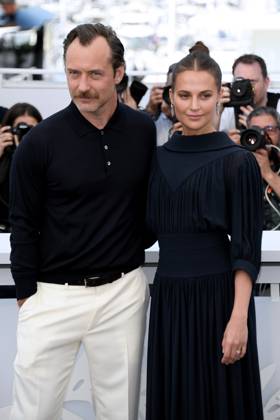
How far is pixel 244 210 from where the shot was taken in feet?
9.06

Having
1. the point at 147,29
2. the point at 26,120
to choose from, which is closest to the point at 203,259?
the point at 26,120

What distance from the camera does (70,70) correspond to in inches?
114

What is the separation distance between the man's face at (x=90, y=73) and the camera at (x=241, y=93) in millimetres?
2287

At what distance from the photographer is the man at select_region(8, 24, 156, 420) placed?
2.93m

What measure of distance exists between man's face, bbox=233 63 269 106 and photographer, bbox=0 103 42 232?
4.11ft

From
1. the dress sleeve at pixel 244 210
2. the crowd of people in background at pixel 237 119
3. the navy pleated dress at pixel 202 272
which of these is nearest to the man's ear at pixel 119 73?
the navy pleated dress at pixel 202 272

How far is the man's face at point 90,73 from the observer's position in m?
A: 2.86

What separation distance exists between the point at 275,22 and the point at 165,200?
6.53m

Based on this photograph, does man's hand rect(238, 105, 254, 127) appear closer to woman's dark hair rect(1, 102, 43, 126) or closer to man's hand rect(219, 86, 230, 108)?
man's hand rect(219, 86, 230, 108)

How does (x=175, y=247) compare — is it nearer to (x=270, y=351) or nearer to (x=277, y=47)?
(x=270, y=351)

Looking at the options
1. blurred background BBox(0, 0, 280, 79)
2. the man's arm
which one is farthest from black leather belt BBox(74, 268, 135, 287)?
blurred background BBox(0, 0, 280, 79)

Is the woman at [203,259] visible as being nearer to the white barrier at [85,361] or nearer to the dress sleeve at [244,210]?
the dress sleeve at [244,210]

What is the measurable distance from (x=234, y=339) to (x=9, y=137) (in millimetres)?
2599

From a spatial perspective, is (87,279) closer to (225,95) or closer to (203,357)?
(203,357)
